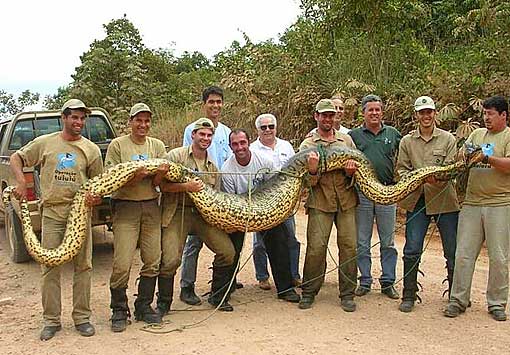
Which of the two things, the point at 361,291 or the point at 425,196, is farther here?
the point at 361,291

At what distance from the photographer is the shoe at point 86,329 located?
542 cm

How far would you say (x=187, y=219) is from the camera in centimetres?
588

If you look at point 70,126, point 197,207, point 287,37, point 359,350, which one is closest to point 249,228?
point 197,207

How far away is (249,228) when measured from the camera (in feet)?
19.5

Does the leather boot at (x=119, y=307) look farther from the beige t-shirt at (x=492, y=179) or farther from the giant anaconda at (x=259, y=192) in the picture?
the beige t-shirt at (x=492, y=179)

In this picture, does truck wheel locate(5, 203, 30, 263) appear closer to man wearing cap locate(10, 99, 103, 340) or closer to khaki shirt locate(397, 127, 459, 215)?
man wearing cap locate(10, 99, 103, 340)

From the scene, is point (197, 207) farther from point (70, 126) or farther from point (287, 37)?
point (287, 37)

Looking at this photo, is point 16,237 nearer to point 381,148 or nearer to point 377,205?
point 377,205

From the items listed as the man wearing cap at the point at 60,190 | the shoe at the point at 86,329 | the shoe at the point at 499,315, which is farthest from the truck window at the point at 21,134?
the shoe at the point at 499,315

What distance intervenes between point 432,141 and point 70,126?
3.67m

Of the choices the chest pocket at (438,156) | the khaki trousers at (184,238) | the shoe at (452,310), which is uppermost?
the chest pocket at (438,156)

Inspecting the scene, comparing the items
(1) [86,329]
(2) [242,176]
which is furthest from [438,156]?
(1) [86,329]

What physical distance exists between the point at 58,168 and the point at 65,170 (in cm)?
7

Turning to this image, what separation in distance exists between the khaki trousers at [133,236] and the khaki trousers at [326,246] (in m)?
1.62
